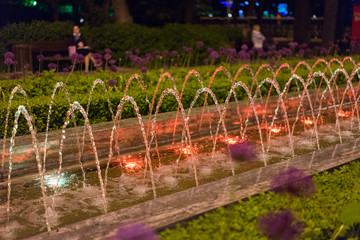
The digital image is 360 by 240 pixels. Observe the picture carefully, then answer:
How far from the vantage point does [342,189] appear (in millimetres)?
4371

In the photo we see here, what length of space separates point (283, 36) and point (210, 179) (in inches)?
1070

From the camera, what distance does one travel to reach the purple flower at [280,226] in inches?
125

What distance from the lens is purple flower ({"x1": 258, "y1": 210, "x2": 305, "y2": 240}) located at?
319 cm

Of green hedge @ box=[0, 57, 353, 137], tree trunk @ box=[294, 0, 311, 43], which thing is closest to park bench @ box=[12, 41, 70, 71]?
green hedge @ box=[0, 57, 353, 137]

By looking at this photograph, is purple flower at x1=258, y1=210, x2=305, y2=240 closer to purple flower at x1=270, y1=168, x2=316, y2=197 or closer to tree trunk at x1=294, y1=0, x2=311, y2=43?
purple flower at x1=270, y1=168, x2=316, y2=197

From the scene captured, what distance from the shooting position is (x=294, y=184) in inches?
165

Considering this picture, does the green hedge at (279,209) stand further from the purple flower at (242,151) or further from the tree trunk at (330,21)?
the tree trunk at (330,21)

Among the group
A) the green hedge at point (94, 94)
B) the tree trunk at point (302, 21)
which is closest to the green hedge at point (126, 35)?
the tree trunk at point (302, 21)

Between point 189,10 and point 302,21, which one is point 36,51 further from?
point 189,10

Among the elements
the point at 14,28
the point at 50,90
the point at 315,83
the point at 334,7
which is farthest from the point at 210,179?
the point at 334,7

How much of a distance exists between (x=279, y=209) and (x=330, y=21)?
16.7m

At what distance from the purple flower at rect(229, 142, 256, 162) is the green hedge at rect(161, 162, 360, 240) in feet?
7.34

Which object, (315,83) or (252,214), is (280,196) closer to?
(252,214)

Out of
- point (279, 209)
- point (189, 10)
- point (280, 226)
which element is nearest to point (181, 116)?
point (279, 209)
